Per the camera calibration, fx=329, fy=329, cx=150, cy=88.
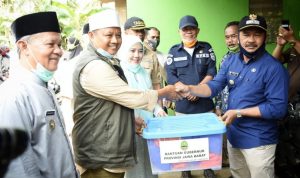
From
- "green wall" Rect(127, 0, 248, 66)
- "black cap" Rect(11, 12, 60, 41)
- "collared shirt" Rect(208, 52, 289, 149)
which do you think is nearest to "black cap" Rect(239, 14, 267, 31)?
"collared shirt" Rect(208, 52, 289, 149)

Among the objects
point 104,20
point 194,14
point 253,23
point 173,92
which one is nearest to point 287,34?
point 253,23

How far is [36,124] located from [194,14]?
521 cm

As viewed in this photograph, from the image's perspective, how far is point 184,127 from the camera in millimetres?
2547

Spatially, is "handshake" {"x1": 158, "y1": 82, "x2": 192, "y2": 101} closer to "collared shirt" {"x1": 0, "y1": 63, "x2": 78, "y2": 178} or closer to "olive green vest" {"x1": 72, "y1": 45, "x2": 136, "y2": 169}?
"olive green vest" {"x1": 72, "y1": 45, "x2": 136, "y2": 169}

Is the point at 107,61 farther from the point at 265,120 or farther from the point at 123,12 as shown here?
the point at 123,12

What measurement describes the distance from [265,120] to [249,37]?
0.76 metres

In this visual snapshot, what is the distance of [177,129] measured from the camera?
98.3 inches

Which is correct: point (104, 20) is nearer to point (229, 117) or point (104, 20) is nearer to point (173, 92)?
point (173, 92)

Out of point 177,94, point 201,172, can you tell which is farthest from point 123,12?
point 177,94

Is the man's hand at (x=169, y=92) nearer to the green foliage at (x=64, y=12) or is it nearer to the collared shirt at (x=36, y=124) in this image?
the collared shirt at (x=36, y=124)

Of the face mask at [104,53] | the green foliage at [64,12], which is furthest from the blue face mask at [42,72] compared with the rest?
the green foliage at [64,12]

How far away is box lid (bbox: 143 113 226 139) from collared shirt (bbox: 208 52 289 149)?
0.33 m

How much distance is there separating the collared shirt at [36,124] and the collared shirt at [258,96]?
1645 millimetres

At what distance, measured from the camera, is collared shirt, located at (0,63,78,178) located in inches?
62.2
